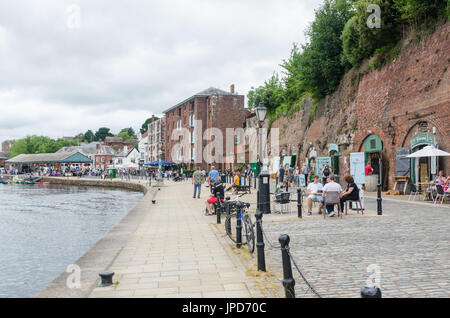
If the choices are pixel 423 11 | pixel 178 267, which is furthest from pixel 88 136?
pixel 178 267

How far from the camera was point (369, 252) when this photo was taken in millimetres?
6785

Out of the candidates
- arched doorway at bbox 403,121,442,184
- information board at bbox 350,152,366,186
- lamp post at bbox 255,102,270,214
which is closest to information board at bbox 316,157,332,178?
information board at bbox 350,152,366,186

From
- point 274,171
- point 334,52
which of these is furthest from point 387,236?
point 274,171

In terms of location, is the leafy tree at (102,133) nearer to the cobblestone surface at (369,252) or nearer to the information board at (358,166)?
the information board at (358,166)

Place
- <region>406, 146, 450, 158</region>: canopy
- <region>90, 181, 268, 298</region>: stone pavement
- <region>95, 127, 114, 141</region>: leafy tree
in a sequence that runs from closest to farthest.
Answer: <region>90, 181, 268, 298</region>: stone pavement < <region>406, 146, 450, 158</region>: canopy < <region>95, 127, 114, 141</region>: leafy tree

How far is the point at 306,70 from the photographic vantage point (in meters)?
30.6

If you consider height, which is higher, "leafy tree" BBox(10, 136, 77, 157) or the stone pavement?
"leafy tree" BBox(10, 136, 77, 157)

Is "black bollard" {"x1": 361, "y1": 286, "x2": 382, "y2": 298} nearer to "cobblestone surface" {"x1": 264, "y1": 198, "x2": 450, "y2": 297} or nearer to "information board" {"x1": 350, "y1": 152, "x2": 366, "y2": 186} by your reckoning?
"cobblestone surface" {"x1": 264, "y1": 198, "x2": 450, "y2": 297}

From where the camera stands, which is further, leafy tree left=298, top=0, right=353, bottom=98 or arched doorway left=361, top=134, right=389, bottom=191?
leafy tree left=298, top=0, right=353, bottom=98

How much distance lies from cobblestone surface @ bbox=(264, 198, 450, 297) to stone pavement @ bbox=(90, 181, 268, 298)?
0.80 m

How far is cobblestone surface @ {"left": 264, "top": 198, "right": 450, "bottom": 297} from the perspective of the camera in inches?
193
